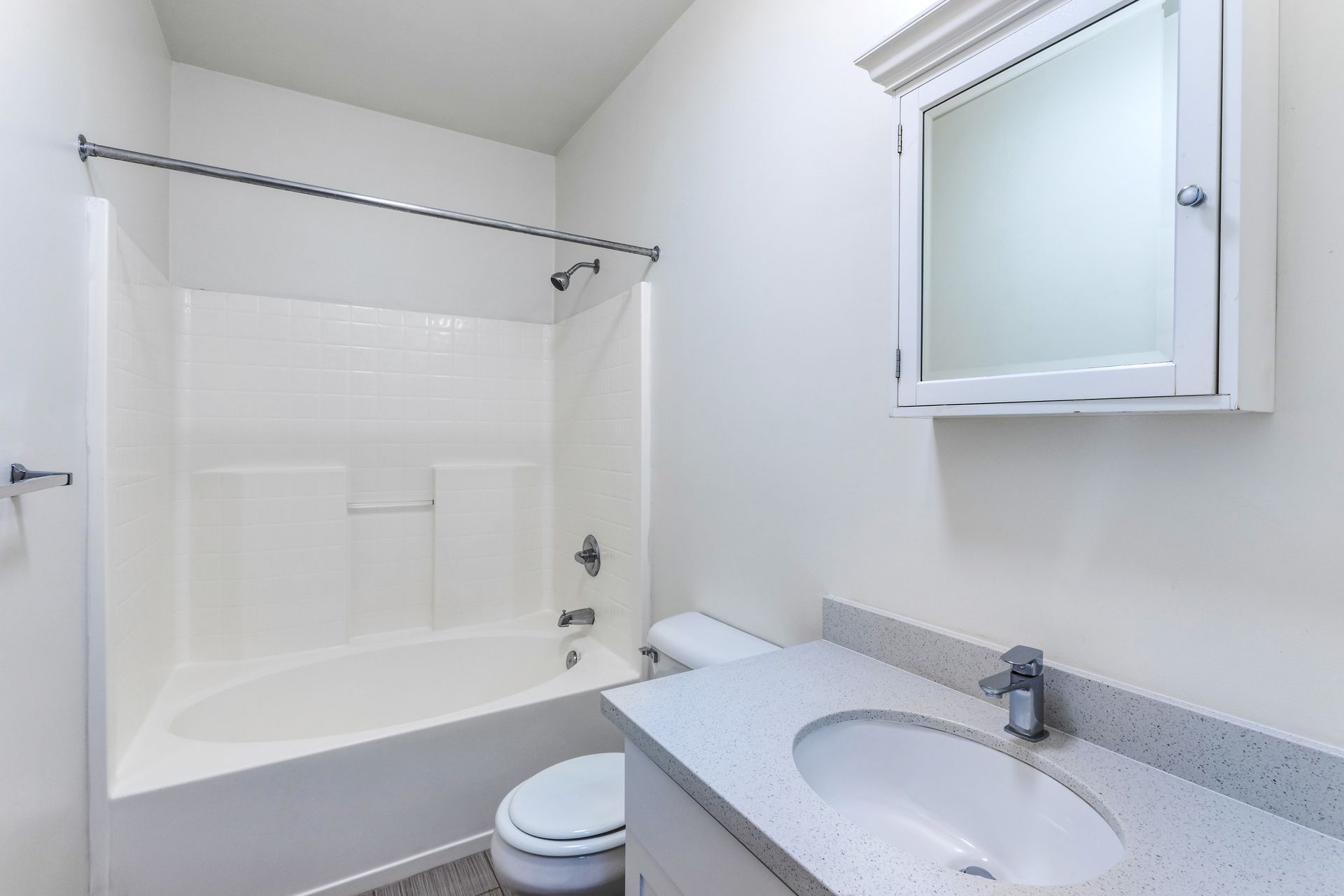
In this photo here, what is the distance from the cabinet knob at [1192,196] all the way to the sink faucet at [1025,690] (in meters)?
0.62

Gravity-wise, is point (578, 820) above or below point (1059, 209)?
below

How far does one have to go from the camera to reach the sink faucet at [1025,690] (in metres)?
0.87

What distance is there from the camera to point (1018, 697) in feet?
2.95

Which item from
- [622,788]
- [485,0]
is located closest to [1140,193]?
[622,788]

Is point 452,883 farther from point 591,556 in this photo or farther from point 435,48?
point 435,48

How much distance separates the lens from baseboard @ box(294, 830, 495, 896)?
1.68 metres

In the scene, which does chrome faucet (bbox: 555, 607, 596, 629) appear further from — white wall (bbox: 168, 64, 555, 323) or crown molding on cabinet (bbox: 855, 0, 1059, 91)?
crown molding on cabinet (bbox: 855, 0, 1059, 91)

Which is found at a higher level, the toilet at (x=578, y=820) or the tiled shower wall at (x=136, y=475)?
the tiled shower wall at (x=136, y=475)

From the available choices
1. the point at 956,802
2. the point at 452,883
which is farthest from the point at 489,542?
the point at 956,802

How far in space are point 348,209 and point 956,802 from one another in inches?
111

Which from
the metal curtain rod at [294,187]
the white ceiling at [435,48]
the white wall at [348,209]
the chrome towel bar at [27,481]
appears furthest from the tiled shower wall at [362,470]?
the white ceiling at [435,48]

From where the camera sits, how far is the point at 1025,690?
0.89 meters

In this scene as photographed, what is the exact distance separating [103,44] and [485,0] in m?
0.99

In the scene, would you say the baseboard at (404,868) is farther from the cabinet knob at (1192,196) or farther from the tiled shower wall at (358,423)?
the cabinet knob at (1192,196)
